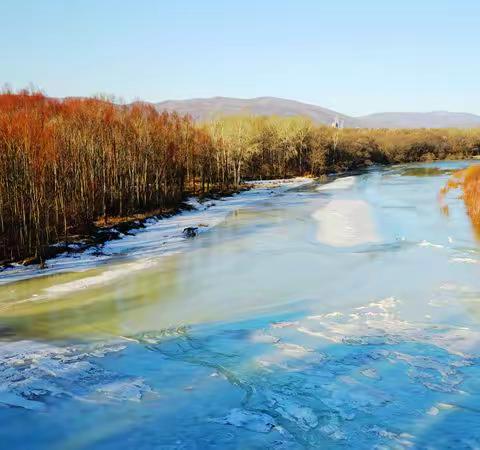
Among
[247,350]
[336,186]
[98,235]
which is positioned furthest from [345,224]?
[336,186]

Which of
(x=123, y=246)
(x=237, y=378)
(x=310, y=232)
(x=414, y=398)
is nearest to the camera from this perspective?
(x=414, y=398)

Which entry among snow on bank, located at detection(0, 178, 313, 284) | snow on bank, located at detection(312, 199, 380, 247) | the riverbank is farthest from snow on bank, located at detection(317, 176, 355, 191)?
the riverbank

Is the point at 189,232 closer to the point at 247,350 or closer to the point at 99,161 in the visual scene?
the point at 99,161

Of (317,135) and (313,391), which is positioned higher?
(317,135)

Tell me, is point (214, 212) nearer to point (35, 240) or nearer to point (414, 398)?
point (35, 240)

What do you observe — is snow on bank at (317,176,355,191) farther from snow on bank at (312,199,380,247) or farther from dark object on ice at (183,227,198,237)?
dark object on ice at (183,227,198,237)

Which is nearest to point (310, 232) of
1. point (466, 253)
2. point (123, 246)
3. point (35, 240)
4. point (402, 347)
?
point (466, 253)

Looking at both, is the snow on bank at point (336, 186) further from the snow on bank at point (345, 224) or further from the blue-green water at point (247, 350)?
the blue-green water at point (247, 350)

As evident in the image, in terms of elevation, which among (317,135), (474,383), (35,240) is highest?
(317,135)
